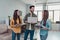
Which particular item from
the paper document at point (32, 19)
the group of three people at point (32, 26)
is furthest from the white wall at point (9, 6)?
the paper document at point (32, 19)

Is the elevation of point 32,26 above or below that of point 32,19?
below

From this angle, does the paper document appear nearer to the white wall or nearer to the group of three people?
the group of three people

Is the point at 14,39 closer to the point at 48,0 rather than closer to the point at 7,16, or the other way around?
the point at 7,16

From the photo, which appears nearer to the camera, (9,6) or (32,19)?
(32,19)

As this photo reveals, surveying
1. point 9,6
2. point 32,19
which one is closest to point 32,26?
point 32,19

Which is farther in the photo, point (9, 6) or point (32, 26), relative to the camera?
point (9, 6)

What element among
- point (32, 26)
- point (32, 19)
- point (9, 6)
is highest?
point (9, 6)

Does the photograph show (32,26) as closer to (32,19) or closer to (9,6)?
(32,19)

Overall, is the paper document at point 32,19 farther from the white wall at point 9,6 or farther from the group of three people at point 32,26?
→ the white wall at point 9,6

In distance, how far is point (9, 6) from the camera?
6.05 m

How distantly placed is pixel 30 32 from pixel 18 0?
3248 mm

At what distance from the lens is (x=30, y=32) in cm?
337

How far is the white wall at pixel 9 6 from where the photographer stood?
565 centimetres

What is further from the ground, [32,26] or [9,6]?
[9,6]
